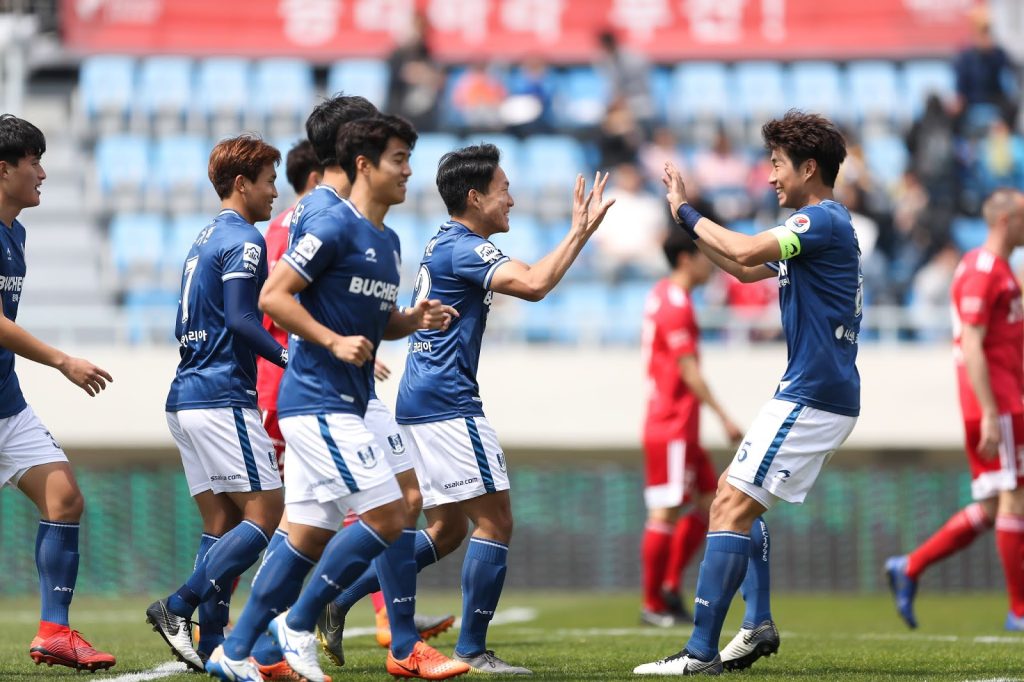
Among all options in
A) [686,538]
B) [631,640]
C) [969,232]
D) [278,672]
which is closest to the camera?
[278,672]

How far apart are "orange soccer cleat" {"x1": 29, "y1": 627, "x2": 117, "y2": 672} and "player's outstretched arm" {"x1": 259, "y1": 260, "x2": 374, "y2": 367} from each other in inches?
82.6

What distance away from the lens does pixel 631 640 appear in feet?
30.9

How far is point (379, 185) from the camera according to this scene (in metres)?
6.53

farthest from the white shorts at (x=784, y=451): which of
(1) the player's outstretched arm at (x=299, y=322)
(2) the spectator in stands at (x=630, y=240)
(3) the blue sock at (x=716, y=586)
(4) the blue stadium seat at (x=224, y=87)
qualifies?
(4) the blue stadium seat at (x=224, y=87)

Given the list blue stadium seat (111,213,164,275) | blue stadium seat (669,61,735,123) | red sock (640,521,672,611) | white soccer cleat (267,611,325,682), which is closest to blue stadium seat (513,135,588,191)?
blue stadium seat (669,61,735,123)

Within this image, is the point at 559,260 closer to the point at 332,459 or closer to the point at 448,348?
the point at 448,348

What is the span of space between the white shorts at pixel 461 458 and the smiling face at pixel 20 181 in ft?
7.15

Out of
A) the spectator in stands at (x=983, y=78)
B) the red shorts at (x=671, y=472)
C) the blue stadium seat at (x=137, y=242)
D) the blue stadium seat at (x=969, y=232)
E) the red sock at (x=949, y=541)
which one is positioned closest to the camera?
the red sock at (x=949, y=541)

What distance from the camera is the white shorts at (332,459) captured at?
631 cm

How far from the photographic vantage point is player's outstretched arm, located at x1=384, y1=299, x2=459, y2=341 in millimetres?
6535

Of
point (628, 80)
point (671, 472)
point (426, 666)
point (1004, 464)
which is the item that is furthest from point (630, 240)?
point (426, 666)

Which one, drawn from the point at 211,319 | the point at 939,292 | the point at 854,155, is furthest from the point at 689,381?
the point at 854,155

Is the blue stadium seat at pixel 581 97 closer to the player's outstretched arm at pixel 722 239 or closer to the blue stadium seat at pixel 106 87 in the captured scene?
the blue stadium seat at pixel 106 87

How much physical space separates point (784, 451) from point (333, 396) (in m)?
2.13
